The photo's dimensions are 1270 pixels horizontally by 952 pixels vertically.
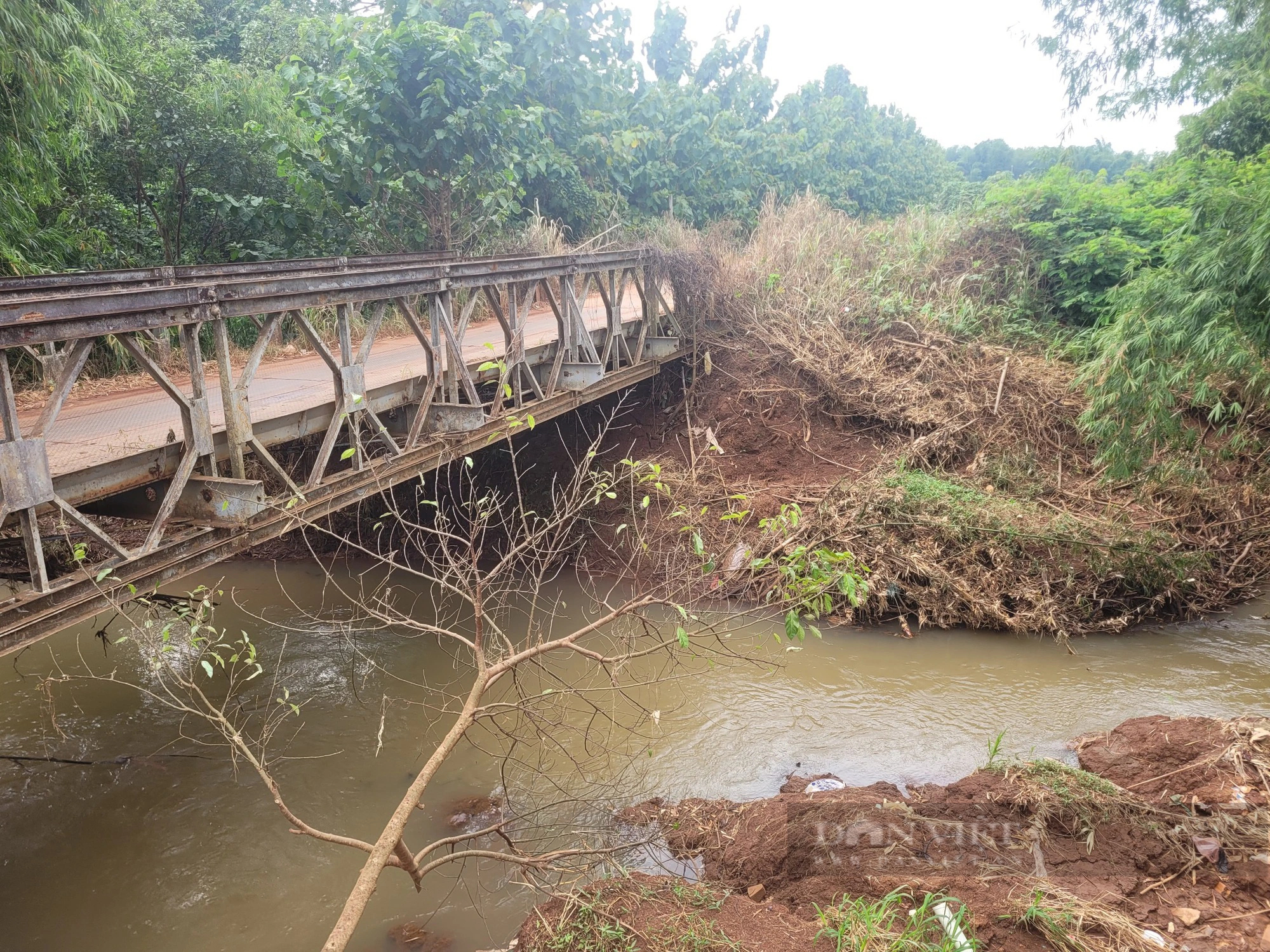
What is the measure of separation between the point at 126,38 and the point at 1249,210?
15.1m

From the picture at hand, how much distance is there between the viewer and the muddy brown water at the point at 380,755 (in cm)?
517

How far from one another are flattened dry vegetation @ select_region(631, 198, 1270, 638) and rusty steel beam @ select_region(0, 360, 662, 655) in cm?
224

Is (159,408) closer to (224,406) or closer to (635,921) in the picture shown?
(224,406)

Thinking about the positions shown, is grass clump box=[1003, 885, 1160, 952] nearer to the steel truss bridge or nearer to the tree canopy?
the steel truss bridge

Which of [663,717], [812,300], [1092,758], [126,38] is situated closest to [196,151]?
[126,38]

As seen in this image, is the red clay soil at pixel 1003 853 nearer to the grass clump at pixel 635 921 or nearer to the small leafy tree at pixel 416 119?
the grass clump at pixel 635 921

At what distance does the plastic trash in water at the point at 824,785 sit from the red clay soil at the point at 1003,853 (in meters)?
0.06

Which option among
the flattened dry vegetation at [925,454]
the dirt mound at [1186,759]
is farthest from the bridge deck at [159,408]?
the dirt mound at [1186,759]

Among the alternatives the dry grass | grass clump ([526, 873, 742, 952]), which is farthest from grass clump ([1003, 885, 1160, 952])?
grass clump ([526, 873, 742, 952])

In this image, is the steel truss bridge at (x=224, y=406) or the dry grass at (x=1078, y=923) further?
the steel truss bridge at (x=224, y=406)

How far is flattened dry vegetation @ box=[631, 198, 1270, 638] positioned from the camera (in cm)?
906

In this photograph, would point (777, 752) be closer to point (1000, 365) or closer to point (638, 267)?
point (638, 267)

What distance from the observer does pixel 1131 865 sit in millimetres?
4883

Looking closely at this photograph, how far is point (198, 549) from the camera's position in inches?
→ 205
